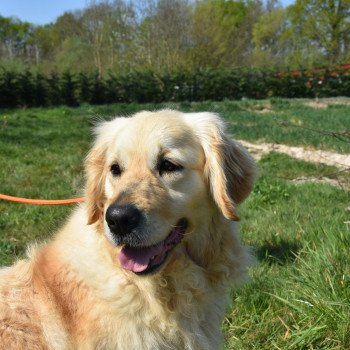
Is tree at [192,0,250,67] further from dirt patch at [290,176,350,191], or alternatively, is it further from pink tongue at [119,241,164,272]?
pink tongue at [119,241,164,272]

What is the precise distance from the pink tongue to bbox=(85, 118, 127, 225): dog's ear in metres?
0.31

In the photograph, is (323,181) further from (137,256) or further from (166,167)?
(137,256)

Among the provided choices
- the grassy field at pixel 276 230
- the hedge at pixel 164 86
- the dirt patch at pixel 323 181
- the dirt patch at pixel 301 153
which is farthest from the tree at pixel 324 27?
the dirt patch at pixel 323 181

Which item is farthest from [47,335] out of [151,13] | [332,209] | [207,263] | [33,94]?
[151,13]

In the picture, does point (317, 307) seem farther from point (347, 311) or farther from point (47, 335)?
point (47, 335)

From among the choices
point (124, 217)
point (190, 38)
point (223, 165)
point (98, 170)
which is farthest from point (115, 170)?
point (190, 38)

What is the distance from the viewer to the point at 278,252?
15.4 ft

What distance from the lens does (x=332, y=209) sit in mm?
6035

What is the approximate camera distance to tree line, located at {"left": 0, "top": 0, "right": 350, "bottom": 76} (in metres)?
32.0

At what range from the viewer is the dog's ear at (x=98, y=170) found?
2.88m

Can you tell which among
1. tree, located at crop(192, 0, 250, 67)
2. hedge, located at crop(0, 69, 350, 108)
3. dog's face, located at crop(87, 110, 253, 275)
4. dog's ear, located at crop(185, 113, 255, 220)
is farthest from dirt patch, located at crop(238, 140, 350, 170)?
tree, located at crop(192, 0, 250, 67)

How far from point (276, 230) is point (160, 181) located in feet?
9.21

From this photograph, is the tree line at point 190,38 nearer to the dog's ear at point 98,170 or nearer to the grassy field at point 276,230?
the grassy field at point 276,230

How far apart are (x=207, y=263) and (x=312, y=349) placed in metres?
1.02
